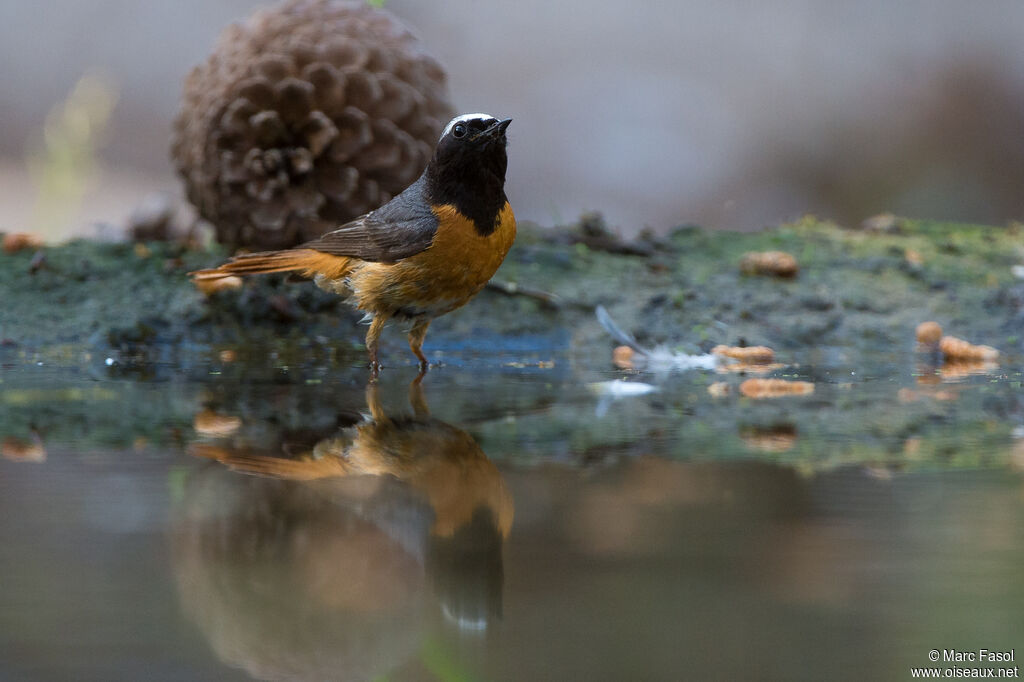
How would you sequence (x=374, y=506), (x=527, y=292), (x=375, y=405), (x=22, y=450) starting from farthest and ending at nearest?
(x=527, y=292) < (x=375, y=405) < (x=22, y=450) < (x=374, y=506)

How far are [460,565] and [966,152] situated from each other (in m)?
8.45

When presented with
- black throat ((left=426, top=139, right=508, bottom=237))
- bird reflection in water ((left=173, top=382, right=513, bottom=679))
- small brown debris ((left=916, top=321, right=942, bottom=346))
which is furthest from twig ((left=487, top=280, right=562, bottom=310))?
bird reflection in water ((left=173, top=382, right=513, bottom=679))

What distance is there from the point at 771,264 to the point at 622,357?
1.22 m

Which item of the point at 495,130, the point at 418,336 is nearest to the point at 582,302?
the point at 418,336

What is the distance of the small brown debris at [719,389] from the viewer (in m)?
3.47

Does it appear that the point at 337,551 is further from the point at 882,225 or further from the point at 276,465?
the point at 882,225

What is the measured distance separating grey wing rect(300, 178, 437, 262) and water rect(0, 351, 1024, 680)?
0.94 metres

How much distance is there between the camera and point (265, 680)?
133 cm

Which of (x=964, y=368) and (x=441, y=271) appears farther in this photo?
(x=964, y=368)

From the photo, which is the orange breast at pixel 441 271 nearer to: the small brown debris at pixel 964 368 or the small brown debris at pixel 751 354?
the small brown debris at pixel 751 354

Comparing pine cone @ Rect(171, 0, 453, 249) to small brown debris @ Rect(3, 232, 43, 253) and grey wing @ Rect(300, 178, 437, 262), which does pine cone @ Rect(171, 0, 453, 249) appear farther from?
small brown debris @ Rect(3, 232, 43, 253)

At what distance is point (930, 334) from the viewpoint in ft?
15.0

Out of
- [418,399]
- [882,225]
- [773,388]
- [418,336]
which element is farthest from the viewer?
[882,225]

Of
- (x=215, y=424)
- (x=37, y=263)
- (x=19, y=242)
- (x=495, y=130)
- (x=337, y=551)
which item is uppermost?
(x=495, y=130)
